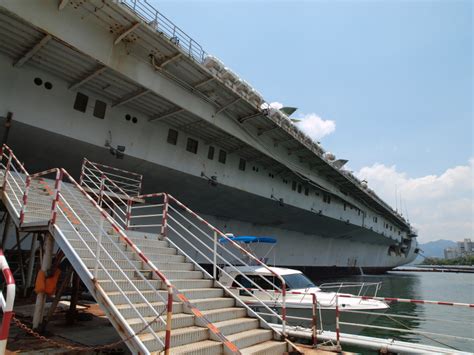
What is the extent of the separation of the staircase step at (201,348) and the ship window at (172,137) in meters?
12.8

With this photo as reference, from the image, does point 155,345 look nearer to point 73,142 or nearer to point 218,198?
point 73,142

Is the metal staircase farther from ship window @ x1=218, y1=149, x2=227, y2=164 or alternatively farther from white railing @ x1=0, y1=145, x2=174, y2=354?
ship window @ x1=218, y1=149, x2=227, y2=164

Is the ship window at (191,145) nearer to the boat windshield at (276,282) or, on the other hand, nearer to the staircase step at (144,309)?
the boat windshield at (276,282)

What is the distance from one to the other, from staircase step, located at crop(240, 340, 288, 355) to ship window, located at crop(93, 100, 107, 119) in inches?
464

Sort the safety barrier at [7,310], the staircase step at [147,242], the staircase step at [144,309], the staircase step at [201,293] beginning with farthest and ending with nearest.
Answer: the staircase step at [147,242], the staircase step at [201,293], the staircase step at [144,309], the safety barrier at [7,310]

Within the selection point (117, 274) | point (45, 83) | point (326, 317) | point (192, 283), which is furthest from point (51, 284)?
point (45, 83)

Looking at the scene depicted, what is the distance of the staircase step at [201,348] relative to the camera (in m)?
4.66

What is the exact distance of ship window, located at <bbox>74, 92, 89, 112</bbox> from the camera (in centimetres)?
1342

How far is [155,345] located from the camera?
4.50 metres

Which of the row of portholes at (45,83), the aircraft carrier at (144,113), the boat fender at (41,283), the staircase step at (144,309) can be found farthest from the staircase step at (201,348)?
the row of portholes at (45,83)

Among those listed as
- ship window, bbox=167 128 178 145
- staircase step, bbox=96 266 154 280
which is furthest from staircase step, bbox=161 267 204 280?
ship window, bbox=167 128 178 145

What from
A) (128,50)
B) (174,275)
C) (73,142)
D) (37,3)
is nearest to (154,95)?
(128,50)

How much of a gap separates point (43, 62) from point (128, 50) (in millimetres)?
2984

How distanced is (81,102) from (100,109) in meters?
0.81
